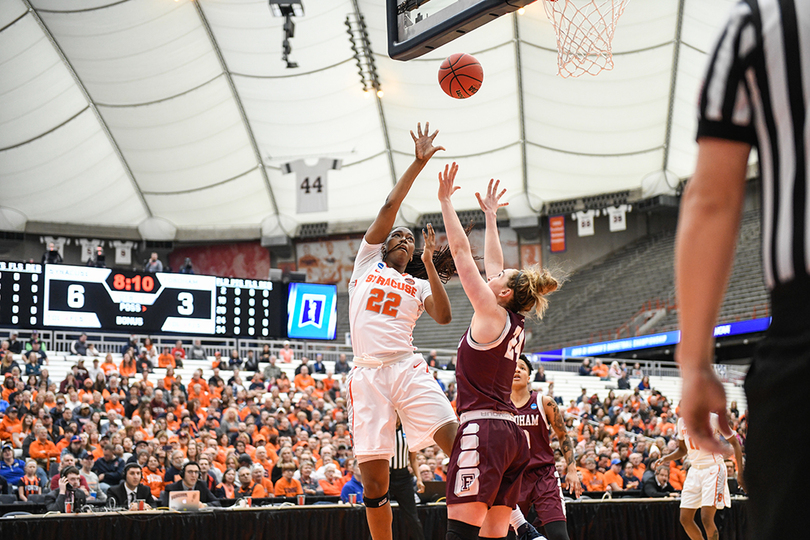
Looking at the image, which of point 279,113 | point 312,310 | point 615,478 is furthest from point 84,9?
point 615,478

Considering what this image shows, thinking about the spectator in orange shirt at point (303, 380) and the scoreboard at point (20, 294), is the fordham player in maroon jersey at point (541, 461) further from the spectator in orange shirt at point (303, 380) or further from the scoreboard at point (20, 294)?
the scoreboard at point (20, 294)

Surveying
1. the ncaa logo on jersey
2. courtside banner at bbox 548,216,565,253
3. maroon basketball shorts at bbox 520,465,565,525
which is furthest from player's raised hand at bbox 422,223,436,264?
courtside banner at bbox 548,216,565,253

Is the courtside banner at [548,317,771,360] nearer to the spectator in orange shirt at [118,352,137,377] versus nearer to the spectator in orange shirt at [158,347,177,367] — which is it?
the spectator in orange shirt at [158,347,177,367]

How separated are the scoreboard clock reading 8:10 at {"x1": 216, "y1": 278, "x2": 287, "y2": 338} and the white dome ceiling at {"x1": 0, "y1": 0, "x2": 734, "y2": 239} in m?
10.4

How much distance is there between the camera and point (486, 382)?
4.43m

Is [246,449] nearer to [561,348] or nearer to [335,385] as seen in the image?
Answer: [335,385]

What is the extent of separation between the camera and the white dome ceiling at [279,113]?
26.5 m

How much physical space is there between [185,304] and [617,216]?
19166 millimetres

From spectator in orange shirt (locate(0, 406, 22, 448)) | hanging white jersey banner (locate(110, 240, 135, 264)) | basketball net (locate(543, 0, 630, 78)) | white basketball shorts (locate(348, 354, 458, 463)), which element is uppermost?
basketball net (locate(543, 0, 630, 78))

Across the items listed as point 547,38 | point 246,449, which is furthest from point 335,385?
point 547,38

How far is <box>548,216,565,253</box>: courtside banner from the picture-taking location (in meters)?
32.9

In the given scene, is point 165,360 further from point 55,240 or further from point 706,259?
point 706,259

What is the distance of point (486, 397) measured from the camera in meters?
4.41

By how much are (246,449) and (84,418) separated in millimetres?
2874
